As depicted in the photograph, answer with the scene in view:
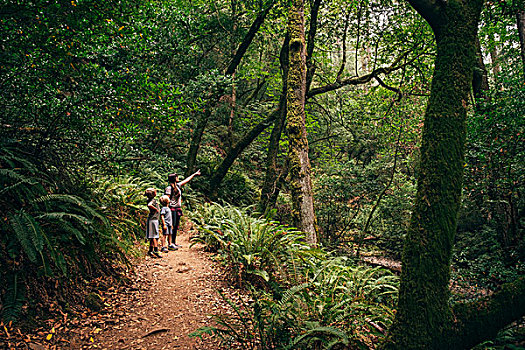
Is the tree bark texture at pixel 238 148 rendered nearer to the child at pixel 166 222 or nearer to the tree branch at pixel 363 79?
the tree branch at pixel 363 79

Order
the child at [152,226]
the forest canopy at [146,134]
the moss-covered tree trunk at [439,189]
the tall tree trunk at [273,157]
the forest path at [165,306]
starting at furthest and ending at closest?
1. the tall tree trunk at [273,157]
2. the child at [152,226]
3. the forest path at [165,306]
4. the forest canopy at [146,134]
5. the moss-covered tree trunk at [439,189]

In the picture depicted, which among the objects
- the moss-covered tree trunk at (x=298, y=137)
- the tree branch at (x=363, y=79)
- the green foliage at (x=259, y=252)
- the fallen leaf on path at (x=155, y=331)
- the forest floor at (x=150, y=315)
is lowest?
the fallen leaf on path at (x=155, y=331)

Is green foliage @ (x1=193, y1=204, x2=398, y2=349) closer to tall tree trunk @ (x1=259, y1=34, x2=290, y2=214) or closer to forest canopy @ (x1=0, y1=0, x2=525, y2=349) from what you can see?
forest canopy @ (x1=0, y1=0, x2=525, y2=349)

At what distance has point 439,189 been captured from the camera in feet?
8.18

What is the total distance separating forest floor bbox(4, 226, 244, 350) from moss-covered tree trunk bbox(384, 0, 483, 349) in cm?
215

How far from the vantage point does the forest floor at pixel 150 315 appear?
3.42 m

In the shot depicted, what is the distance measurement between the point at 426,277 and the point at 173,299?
3.81m

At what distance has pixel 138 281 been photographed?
5047 millimetres

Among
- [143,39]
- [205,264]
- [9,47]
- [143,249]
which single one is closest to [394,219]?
[205,264]

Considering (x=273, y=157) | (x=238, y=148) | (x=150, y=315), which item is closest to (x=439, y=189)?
(x=150, y=315)

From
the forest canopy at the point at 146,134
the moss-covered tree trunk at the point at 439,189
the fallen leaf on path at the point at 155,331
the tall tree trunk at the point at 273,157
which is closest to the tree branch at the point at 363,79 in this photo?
the forest canopy at the point at 146,134

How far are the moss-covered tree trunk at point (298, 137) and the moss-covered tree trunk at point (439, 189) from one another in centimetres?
370

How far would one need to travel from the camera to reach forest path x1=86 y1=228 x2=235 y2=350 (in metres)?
3.64

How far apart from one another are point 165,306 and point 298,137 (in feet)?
13.9
